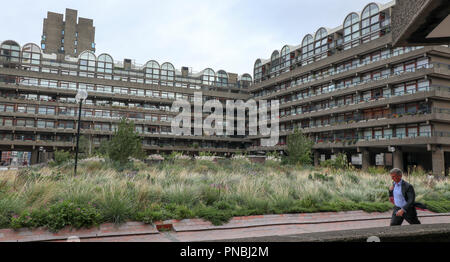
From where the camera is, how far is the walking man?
21.7ft

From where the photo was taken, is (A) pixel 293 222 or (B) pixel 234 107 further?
(B) pixel 234 107

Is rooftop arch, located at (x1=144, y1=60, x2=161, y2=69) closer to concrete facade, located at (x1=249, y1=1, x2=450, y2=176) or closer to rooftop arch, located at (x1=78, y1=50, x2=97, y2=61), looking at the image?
rooftop arch, located at (x1=78, y1=50, x2=97, y2=61)

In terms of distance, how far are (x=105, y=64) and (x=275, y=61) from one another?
34.0m

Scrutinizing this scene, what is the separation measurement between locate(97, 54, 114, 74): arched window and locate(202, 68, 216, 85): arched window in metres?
19.7

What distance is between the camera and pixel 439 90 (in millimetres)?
35125

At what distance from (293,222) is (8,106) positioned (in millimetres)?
58274

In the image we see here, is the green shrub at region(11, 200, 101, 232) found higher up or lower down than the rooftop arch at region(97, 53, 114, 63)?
lower down

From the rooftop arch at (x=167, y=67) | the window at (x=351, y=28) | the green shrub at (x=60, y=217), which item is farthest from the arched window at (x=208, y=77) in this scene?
the green shrub at (x=60, y=217)

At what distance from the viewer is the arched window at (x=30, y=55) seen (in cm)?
5916

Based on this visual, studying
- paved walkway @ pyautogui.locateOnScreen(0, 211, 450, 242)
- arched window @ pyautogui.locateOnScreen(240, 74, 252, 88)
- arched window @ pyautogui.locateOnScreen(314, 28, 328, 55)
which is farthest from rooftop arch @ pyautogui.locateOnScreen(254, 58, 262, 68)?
paved walkway @ pyautogui.locateOnScreen(0, 211, 450, 242)

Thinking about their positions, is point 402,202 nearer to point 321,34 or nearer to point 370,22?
point 370,22
